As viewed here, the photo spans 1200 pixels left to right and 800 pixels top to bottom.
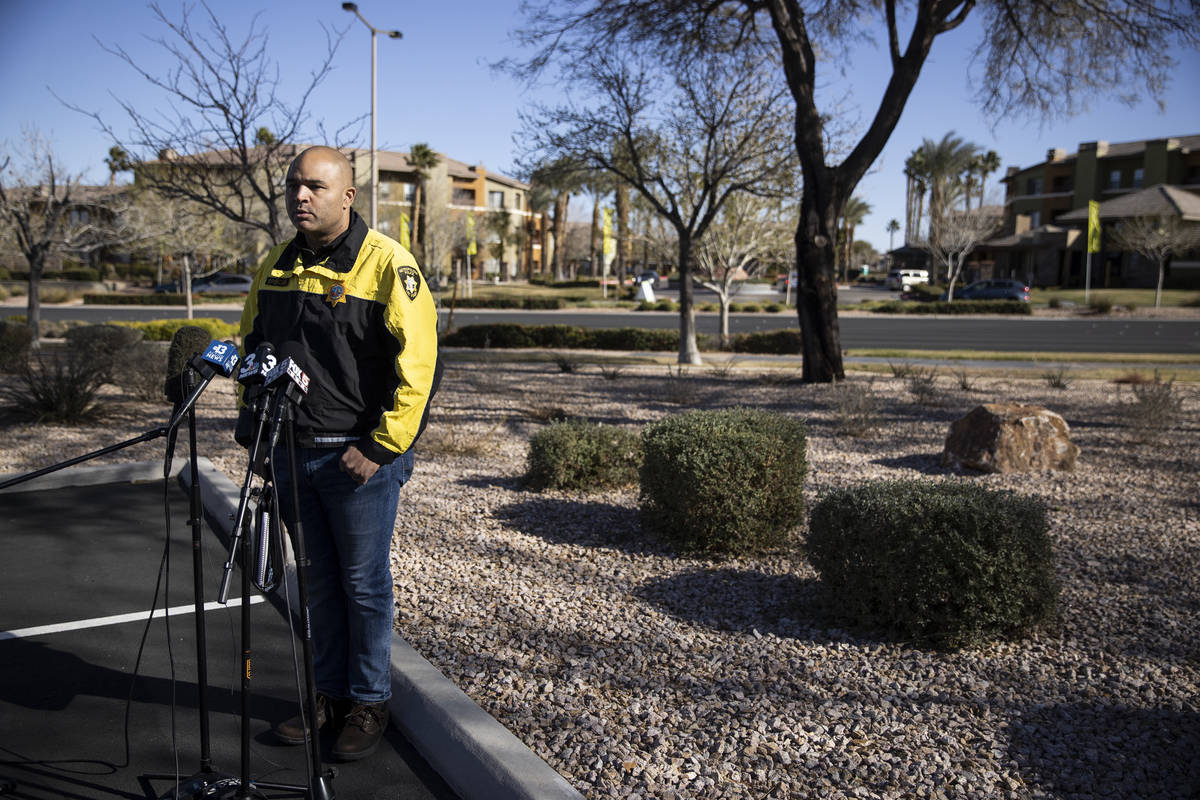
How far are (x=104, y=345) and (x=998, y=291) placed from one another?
144ft

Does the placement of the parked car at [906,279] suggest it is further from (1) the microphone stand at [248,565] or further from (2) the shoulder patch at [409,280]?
(1) the microphone stand at [248,565]

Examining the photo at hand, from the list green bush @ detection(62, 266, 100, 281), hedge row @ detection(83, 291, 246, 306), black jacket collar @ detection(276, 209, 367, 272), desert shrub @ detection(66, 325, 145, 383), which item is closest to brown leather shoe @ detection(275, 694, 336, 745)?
black jacket collar @ detection(276, 209, 367, 272)

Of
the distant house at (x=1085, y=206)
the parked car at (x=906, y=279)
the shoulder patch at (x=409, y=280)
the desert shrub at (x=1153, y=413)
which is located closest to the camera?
the shoulder patch at (x=409, y=280)

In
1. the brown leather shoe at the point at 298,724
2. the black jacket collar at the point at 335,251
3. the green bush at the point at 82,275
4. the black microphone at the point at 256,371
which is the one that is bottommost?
the brown leather shoe at the point at 298,724

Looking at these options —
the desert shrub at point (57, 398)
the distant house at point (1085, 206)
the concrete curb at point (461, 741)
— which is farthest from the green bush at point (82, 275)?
the concrete curb at point (461, 741)

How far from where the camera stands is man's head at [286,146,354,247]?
2764 mm

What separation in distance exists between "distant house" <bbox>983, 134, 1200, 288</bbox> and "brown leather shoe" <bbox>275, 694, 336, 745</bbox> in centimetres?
6133

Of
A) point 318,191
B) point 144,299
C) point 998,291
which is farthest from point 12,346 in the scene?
point 998,291

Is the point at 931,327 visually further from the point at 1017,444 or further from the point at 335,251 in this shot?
the point at 335,251

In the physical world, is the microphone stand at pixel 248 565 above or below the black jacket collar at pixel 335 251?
below

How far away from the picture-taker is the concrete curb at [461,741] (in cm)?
270

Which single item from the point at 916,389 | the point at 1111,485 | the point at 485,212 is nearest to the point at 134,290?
the point at 485,212

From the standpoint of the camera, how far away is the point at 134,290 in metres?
55.0

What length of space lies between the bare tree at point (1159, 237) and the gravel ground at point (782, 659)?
47.9 meters
